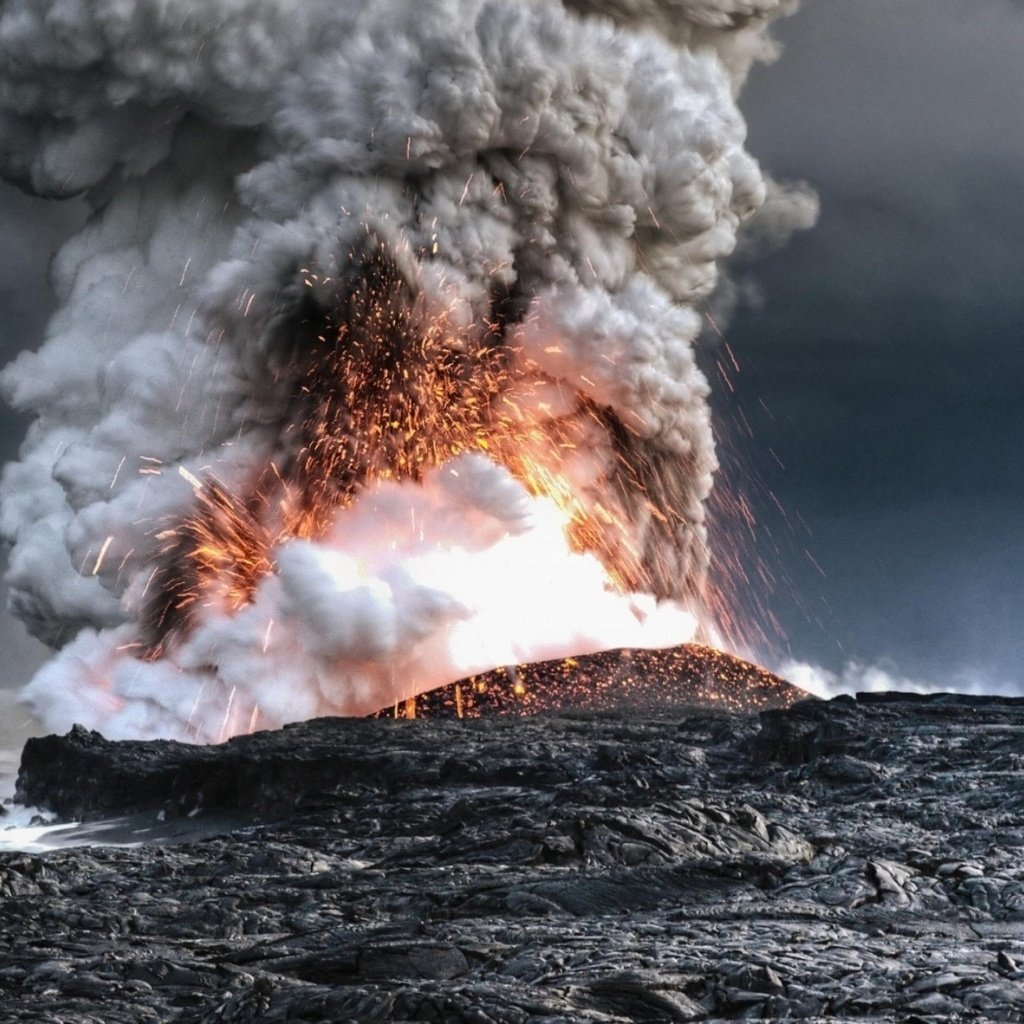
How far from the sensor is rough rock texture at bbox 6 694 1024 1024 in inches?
424

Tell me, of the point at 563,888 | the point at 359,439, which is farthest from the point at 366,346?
the point at 563,888

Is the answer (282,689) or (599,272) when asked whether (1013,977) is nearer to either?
(282,689)

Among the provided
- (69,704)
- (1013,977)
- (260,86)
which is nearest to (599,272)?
(260,86)

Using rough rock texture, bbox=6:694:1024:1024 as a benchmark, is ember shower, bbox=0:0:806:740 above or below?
above

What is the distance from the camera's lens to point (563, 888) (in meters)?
15.3

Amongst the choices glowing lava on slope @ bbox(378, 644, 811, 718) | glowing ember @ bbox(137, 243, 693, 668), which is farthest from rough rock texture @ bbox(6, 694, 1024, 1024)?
glowing ember @ bbox(137, 243, 693, 668)

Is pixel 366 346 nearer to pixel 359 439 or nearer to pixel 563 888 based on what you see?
pixel 359 439

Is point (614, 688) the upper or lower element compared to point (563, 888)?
upper

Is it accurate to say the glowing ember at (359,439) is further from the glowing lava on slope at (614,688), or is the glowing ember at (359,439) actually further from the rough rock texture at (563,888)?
the rough rock texture at (563,888)

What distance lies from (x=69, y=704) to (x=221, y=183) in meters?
19.3

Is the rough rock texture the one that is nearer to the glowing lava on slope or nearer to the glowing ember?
the glowing lava on slope

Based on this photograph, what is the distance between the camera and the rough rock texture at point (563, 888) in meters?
10.8

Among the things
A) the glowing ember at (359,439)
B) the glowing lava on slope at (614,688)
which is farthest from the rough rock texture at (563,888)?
the glowing ember at (359,439)

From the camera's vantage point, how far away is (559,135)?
48.5m
